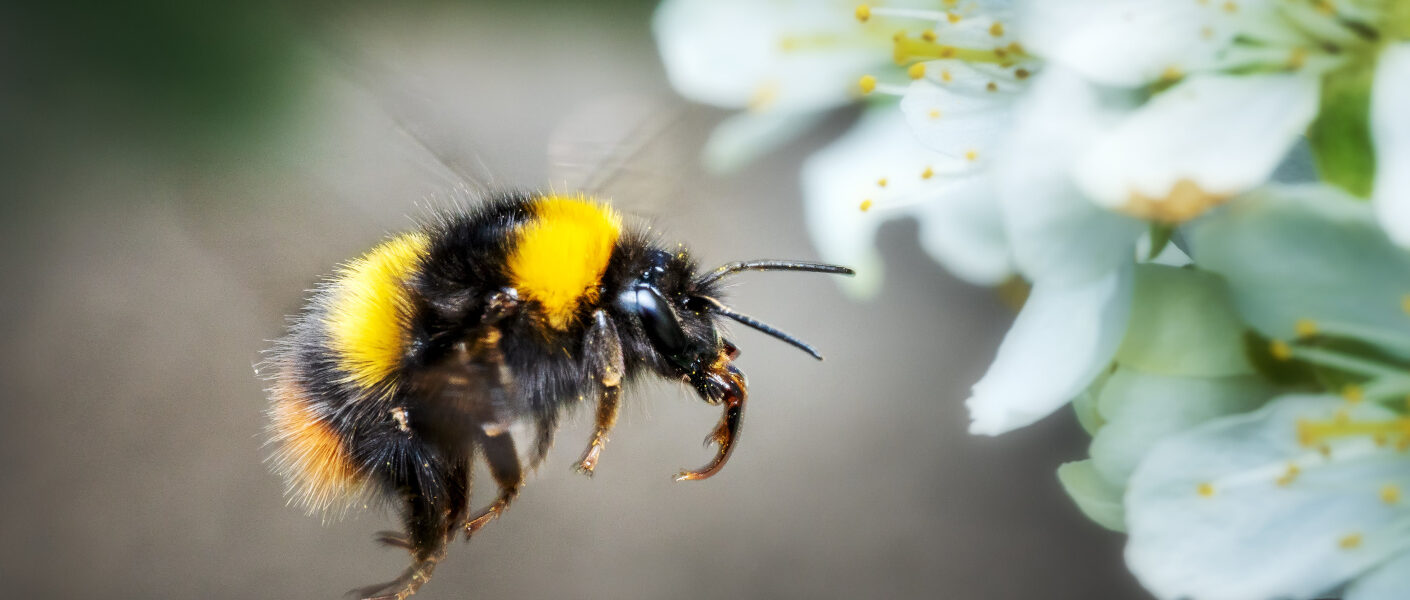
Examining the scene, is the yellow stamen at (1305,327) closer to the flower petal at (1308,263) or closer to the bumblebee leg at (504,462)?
the flower petal at (1308,263)

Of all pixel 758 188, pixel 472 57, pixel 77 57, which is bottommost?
pixel 758 188

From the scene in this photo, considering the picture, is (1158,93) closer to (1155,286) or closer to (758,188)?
(1155,286)

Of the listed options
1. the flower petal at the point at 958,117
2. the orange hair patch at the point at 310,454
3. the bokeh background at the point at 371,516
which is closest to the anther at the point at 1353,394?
the flower petal at the point at 958,117

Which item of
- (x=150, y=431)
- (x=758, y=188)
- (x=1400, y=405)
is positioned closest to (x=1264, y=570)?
(x=1400, y=405)

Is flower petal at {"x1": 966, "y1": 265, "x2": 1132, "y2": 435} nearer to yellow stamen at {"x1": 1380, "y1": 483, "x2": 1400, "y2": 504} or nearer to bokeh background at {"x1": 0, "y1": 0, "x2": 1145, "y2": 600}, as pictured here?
yellow stamen at {"x1": 1380, "y1": 483, "x2": 1400, "y2": 504}

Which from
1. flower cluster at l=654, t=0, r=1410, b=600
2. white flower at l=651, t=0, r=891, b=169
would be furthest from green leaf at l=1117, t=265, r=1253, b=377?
white flower at l=651, t=0, r=891, b=169

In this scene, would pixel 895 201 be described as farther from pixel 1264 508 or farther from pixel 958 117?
pixel 1264 508
